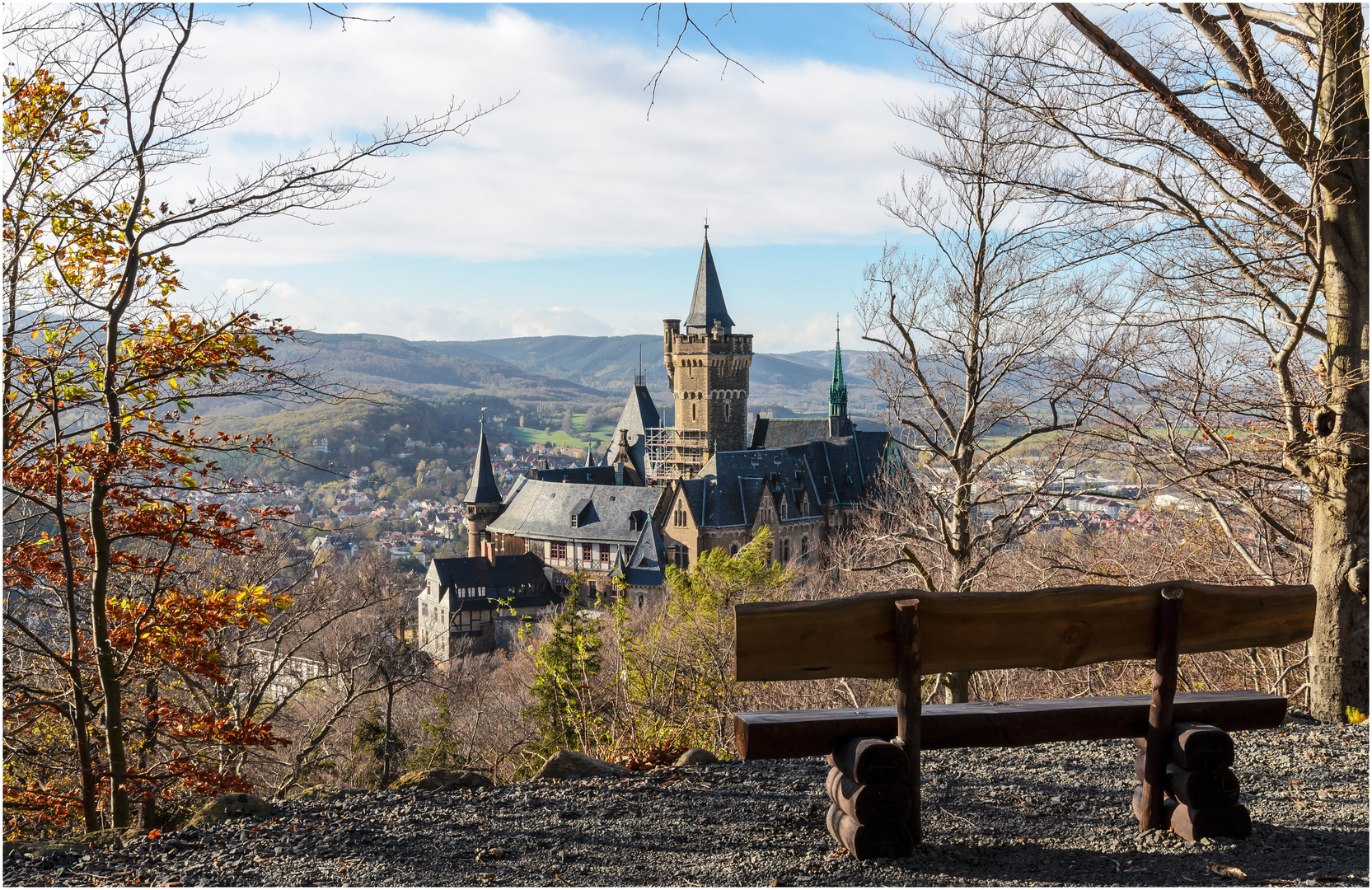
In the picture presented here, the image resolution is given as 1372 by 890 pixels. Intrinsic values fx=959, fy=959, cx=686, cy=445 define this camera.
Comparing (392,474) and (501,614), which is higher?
(392,474)

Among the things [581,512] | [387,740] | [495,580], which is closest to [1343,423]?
[387,740]

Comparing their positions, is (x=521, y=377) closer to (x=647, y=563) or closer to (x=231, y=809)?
(x=647, y=563)

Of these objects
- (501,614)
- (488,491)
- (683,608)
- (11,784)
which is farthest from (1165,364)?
(488,491)

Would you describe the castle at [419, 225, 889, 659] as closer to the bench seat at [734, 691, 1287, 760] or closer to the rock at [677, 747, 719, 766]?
the rock at [677, 747, 719, 766]

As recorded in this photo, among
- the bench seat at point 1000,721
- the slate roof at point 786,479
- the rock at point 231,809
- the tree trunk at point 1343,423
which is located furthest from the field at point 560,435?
the bench seat at point 1000,721

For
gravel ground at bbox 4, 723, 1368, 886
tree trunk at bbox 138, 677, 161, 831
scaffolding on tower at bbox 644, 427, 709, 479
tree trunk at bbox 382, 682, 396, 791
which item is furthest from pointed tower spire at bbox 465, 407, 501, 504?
gravel ground at bbox 4, 723, 1368, 886

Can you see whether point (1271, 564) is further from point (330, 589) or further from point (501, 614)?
point (501, 614)
